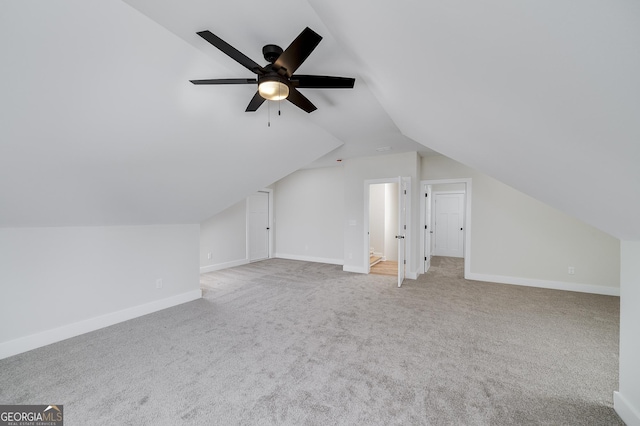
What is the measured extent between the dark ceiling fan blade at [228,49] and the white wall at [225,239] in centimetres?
442

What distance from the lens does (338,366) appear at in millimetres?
A: 2178

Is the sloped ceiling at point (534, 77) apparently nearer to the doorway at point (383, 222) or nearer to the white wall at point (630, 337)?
the white wall at point (630, 337)

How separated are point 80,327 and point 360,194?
4.91 meters

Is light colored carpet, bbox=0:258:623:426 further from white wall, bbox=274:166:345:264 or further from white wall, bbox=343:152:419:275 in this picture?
white wall, bbox=274:166:345:264

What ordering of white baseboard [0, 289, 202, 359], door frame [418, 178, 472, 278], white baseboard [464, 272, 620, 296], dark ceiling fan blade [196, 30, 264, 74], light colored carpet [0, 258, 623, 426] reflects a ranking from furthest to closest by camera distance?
door frame [418, 178, 472, 278] < white baseboard [464, 272, 620, 296] < white baseboard [0, 289, 202, 359] < light colored carpet [0, 258, 623, 426] < dark ceiling fan blade [196, 30, 264, 74]

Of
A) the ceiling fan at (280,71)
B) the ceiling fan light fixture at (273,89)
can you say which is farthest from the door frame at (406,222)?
the ceiling fan light fixture at (273,89)

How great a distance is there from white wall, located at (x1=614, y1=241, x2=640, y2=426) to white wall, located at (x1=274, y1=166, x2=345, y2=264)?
505 centimetres

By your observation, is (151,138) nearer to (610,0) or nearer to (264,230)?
(610,0)

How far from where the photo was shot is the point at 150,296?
3449mm

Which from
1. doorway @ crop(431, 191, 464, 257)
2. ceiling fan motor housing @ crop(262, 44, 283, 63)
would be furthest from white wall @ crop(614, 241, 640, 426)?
doorway @ crop(431, 191, 464, 257)

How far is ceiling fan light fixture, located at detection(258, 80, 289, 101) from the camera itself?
1907mm

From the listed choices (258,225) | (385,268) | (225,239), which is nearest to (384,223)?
(385,268)

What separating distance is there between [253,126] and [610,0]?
2904 millimetres

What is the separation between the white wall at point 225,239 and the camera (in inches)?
→ 217
